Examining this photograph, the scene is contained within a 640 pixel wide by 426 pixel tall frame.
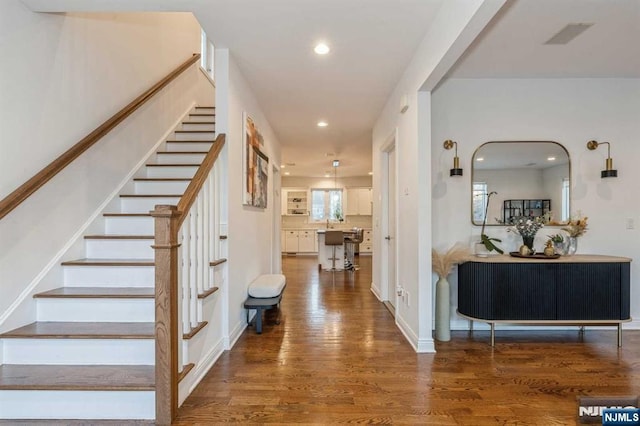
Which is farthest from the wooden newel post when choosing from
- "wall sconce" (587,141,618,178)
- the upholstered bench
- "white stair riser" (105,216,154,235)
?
"wall sconce" (587,141,618,178)

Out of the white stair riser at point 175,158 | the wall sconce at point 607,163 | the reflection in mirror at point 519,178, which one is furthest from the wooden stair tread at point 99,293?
the wall sconce at point 607,163

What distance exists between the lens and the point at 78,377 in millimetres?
1815

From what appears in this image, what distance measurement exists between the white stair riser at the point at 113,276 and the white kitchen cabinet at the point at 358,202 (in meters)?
8.64

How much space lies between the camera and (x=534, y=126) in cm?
334

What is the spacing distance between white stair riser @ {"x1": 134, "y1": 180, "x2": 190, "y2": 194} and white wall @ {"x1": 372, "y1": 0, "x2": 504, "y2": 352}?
2254mm

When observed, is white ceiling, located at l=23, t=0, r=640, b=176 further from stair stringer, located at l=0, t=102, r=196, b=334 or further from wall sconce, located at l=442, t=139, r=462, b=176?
stair stringer, located at l=0, t=102, r=196, b=334

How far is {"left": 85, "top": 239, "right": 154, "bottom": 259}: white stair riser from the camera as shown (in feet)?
8.59

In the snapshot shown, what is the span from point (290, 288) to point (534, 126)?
3957mm

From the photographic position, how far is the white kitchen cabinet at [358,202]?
10.7m

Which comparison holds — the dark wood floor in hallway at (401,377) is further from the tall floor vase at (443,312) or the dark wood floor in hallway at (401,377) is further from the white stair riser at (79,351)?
the white stair riser at (79,351)

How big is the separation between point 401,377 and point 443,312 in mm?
945

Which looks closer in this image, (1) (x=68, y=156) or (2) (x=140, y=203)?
(1) (x=68, y=156)

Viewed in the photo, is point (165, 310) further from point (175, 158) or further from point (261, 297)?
point (175, 158)

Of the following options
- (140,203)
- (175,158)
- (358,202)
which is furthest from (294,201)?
(140,203)
